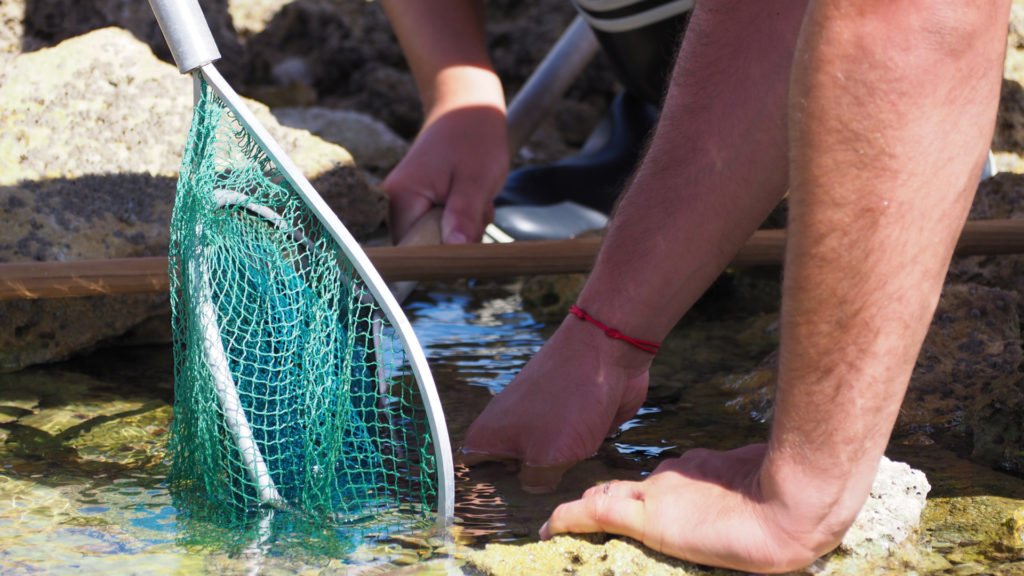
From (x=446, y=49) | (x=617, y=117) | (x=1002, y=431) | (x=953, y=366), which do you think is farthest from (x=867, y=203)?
(x=617, y=117)

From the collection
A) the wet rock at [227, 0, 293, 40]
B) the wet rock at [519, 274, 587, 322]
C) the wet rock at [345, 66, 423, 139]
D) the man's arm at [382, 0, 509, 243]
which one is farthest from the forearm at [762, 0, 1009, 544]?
the wet rock at [227, 0, 293, 40]

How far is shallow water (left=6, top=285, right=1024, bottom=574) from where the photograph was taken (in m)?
1.80

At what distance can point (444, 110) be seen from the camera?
10.2 feet

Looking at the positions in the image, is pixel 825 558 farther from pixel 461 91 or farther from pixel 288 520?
pixel 461 91

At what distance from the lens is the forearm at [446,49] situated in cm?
316

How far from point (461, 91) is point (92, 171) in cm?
91

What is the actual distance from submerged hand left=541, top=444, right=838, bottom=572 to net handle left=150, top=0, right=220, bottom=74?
0.84 metres

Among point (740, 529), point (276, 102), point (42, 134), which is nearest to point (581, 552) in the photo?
point (740, 529)

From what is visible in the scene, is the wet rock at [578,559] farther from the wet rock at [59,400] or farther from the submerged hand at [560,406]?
the wet rock at [59,400]

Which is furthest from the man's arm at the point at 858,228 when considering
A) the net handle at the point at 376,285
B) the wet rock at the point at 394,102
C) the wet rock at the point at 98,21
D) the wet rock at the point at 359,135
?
the wet rock at the point at 394,102

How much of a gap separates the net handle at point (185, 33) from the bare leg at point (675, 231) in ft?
2.61

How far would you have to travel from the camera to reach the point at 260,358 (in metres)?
2.03

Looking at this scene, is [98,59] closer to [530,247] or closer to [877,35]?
[530,247]

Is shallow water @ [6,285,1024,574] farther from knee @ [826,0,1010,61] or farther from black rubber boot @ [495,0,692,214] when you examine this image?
black rubber boot @ [495,0,692,214]
